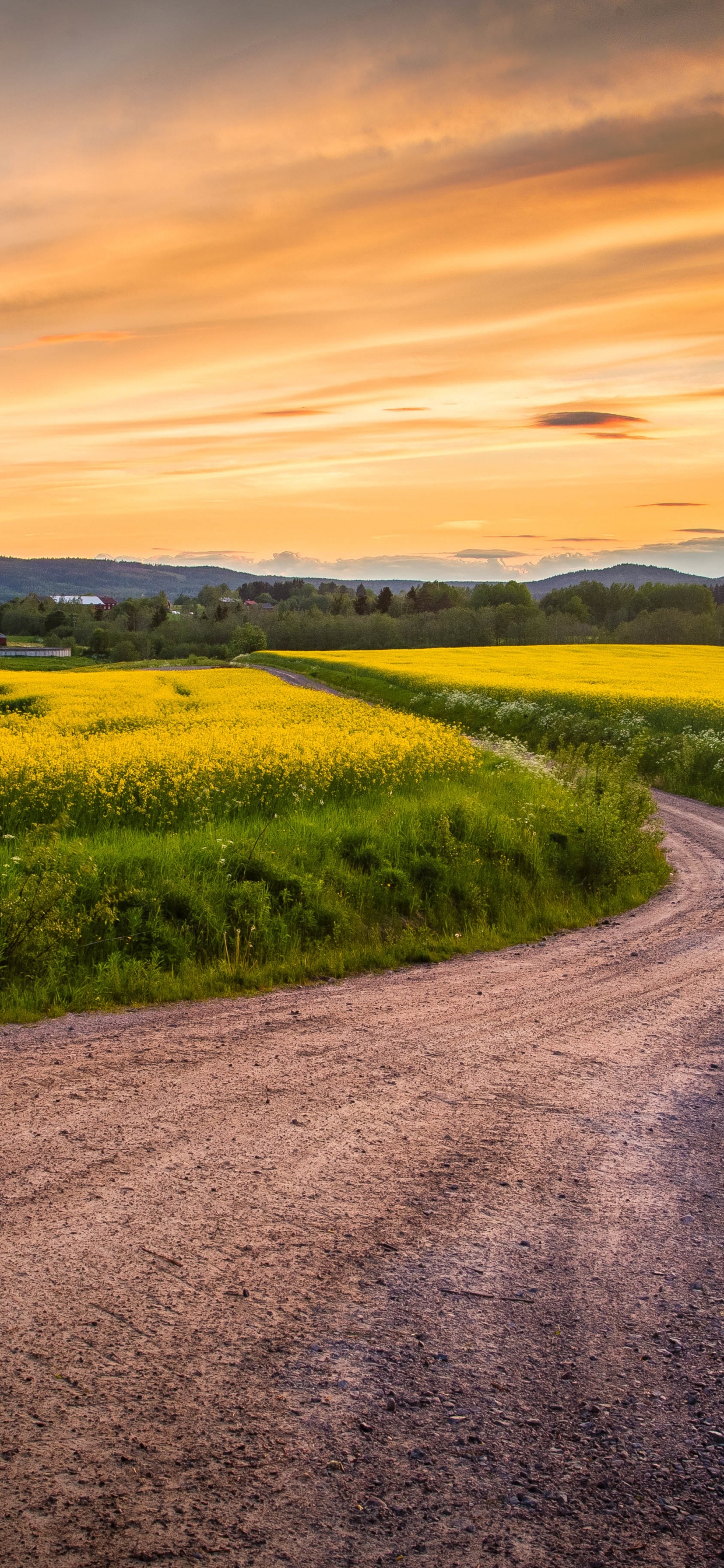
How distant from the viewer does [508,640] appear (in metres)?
120

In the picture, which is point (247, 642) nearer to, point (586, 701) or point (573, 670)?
point (573, 670)

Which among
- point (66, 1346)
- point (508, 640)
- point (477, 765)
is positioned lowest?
point (66, 1346)

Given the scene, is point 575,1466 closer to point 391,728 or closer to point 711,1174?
point 711,1174

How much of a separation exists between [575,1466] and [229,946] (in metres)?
6.62

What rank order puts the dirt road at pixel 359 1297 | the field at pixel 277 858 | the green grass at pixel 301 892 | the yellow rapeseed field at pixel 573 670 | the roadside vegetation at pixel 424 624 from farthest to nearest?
the roadside vegetation at pixel 424 624
the yellow rapeseed field at pixel 573 670
the field at pixel 277 858
the green grass at pixel 301 892
the dirt road at pixel 359 1297

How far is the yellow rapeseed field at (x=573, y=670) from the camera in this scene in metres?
35.9

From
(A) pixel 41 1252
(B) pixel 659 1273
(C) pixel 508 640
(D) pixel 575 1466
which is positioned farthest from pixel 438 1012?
(C) pixel 508 640

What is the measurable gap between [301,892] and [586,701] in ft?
78.3

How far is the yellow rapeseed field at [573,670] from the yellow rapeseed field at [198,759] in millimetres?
12389

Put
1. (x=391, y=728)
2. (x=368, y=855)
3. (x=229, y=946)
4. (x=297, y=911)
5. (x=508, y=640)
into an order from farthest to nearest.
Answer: (x=508, y=640), (x=391, y=728), (x=368, y=855), (x=297, y=911), (x=229, y=946)

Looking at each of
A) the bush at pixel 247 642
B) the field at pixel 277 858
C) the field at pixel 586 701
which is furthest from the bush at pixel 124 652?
the field at pixel 277 858

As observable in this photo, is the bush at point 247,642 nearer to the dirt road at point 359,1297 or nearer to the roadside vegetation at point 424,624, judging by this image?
the roadside vegetation at point 424,624

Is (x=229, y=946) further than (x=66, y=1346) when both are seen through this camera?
Yes

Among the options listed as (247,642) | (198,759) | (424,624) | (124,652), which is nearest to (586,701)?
(198,759)
